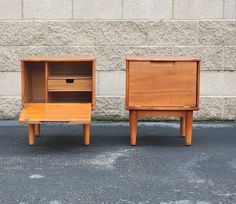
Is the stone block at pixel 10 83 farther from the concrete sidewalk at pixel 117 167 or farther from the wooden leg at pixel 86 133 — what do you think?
the wooden leg at pixel 86 133

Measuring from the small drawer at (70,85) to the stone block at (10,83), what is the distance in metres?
1.46

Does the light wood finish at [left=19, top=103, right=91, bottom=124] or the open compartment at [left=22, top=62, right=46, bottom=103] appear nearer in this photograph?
the light wood finish at [left=19, top=103, right=91, bottom=124]

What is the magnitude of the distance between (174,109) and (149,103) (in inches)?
11.7

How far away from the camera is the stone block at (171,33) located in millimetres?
7172

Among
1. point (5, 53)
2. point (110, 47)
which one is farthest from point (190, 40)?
point (5, 53)

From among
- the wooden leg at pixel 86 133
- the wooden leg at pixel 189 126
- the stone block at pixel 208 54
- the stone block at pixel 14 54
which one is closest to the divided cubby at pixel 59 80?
the wooden leg at pixel 86 133

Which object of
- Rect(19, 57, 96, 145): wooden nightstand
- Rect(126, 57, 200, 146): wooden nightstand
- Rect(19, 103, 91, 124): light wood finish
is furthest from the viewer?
Rect(126, 57, 200, 146): wooden nightstand

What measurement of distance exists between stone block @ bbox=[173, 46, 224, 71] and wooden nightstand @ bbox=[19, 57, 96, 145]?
1629 millimetres

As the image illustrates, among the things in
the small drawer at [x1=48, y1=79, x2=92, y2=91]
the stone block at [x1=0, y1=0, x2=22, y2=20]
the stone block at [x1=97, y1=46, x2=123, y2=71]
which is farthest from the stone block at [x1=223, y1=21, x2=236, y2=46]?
the stone block at [x1=0, y1=0, x2=22, y2=20]

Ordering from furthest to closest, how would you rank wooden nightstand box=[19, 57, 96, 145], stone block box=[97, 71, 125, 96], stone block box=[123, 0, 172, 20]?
stone block box=[97, 71, 125, 96]
stone block box=[123, 0, 172, 20]
wooden nightstand box=[19, 57, 96, 145]

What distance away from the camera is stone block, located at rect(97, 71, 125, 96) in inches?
286

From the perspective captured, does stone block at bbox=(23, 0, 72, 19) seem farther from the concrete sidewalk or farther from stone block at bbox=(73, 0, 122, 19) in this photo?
the concrete sidewalk

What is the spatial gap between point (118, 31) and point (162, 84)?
1834mm

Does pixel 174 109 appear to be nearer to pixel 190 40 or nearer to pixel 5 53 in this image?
pixel 190 40
